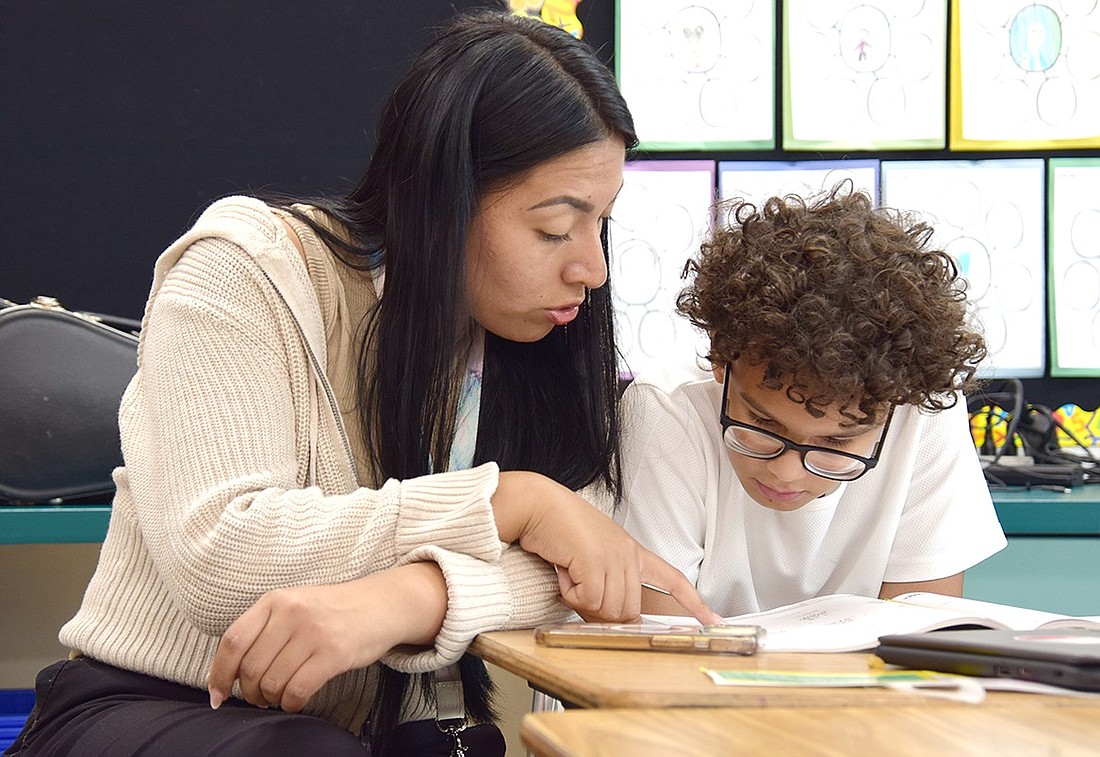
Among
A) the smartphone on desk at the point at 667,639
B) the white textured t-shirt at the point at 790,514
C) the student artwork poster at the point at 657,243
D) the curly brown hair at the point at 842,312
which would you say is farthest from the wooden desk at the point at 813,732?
the student artwork poster at the point at 657,243

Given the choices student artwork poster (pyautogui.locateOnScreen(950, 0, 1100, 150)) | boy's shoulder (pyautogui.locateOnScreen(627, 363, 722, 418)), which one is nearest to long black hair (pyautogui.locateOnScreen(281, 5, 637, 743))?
boy's shoulder (pyautogui.locateOnScreen(627, 363, 722, 418))

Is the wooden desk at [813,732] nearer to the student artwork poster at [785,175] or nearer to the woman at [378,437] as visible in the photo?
the woman at [378,437]

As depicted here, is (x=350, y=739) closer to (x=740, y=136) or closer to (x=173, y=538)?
(x=173, y=538)

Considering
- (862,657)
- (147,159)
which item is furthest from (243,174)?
(862,657)

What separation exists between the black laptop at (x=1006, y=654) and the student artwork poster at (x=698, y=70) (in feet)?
4.92

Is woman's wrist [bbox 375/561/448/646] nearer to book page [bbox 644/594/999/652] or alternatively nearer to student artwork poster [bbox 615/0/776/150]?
book page [bbox 644/594/999/652]

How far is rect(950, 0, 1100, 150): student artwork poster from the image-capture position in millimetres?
2232

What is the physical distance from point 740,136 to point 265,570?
4.93 feet

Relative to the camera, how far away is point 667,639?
84cm

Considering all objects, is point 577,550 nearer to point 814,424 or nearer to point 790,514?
point 814,424

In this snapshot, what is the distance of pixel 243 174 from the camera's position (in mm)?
2139

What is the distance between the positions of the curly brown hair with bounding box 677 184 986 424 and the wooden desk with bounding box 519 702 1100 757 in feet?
1.70

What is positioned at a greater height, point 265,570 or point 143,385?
point 143,385

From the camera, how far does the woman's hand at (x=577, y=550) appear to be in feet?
3.26
